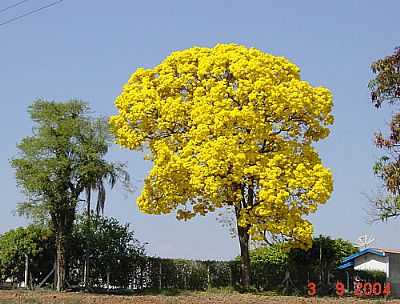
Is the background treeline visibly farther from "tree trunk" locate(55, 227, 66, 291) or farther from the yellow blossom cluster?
the yellow blossom cluster

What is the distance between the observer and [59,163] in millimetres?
35594

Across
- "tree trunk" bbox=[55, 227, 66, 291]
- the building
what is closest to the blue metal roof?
the building

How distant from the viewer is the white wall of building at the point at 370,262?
48.0m

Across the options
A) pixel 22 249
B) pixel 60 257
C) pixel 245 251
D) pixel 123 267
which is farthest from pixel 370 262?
pixel 22 249

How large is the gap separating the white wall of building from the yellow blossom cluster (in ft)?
44.2

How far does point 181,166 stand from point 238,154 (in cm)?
267

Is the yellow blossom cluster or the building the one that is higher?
the yellow blossom cluster

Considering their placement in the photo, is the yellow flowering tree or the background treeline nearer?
the yellow flowering tree

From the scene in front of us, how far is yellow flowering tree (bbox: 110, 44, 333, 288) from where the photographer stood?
3506 cm

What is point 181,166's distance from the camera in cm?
3566

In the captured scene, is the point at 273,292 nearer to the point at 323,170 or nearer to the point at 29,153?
the point at 323,170

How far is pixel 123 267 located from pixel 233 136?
9.32 metres

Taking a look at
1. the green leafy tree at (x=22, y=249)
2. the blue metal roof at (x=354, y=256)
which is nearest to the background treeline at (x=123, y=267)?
the green leafy tree at (x=22, y=249)

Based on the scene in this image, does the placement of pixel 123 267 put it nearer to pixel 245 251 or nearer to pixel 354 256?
pixel 245 251
